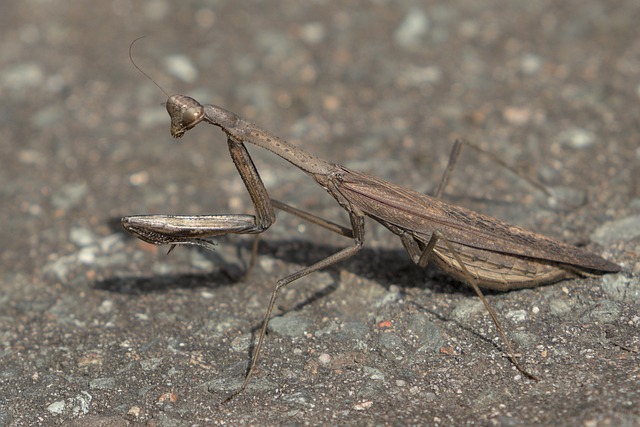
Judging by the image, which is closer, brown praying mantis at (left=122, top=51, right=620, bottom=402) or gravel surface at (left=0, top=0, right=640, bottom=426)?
gravel surface at (left=0, top=0, right=640, bottom=426)

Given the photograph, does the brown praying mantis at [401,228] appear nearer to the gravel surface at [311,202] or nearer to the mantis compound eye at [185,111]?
the mantis compound eye at [185,111]

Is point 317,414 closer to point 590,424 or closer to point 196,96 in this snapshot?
point 590,424

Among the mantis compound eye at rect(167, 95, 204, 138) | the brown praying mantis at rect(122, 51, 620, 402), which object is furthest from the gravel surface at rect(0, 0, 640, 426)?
the mantis compound eye at rect(167, 95, 204, 138)

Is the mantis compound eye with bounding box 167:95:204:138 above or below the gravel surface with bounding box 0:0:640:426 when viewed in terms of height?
above

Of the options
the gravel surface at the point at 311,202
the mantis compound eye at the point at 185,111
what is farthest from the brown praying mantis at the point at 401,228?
the gravel surface at the point at 311,202

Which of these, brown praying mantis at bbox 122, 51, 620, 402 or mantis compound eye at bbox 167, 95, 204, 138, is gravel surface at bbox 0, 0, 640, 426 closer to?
brown praying mantis at bbox 122, 51, 620, 402

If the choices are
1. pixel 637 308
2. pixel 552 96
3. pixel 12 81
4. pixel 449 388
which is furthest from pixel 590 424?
pixel 12 81
